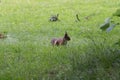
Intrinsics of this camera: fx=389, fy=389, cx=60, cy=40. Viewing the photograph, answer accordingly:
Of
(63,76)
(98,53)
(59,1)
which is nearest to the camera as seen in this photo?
(63,76)

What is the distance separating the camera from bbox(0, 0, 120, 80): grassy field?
4.76 meters

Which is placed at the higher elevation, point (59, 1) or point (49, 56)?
point (59, 1)

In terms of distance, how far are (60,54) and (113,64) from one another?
1263 mm

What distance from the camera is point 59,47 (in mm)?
6711

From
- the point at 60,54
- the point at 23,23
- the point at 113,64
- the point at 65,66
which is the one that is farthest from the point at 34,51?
the point at 23,23

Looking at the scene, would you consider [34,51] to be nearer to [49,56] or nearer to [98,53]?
[49,56]

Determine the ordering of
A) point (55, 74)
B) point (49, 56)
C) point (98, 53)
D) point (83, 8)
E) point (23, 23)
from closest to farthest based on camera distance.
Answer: point (55, 74)
point (98, 53)
point (49, 56)
point (23, 23)
point (83, 8)

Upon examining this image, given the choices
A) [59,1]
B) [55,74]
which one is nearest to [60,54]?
[55,74]

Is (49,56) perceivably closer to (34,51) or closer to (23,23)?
(34,51)

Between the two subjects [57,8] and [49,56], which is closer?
[49,56]

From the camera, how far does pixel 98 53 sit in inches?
203

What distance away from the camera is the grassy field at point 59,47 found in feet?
15.6

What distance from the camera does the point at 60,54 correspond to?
599 centimetres

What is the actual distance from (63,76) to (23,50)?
2.25m
